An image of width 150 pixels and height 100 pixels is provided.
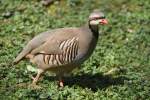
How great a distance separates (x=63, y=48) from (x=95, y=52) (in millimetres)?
2338

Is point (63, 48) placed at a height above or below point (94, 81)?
above

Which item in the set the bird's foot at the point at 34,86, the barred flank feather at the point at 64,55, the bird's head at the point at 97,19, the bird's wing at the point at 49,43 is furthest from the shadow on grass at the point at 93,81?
the bird's head at the point at 97,19

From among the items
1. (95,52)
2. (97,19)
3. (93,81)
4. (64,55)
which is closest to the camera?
(64,55)

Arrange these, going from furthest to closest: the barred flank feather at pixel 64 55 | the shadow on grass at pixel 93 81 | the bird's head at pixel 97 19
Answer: the shadow on grass at pixel 93 81
the bird's head at pixel 97 19
the barred flank feather at pixel 64 55

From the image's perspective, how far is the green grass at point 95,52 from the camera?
803cm

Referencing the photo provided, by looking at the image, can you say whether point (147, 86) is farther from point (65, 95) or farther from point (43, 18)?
point (43, 18)

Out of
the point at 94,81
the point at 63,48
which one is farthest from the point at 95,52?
the point at 63,48

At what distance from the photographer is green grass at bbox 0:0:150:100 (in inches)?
316

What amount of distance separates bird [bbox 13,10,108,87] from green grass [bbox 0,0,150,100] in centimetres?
40

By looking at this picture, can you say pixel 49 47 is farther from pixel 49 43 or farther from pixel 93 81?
pixel 93 81

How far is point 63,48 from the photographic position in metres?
7.85

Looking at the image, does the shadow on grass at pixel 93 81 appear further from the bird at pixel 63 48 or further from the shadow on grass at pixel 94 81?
the bird at pixel 63 48

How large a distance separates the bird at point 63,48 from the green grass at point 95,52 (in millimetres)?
403

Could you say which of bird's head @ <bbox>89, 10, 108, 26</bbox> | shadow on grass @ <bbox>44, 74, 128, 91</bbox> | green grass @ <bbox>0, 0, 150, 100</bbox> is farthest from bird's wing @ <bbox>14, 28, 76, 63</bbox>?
shadow on grass @ <bbox>44, 74, 128, 91</bbox>
